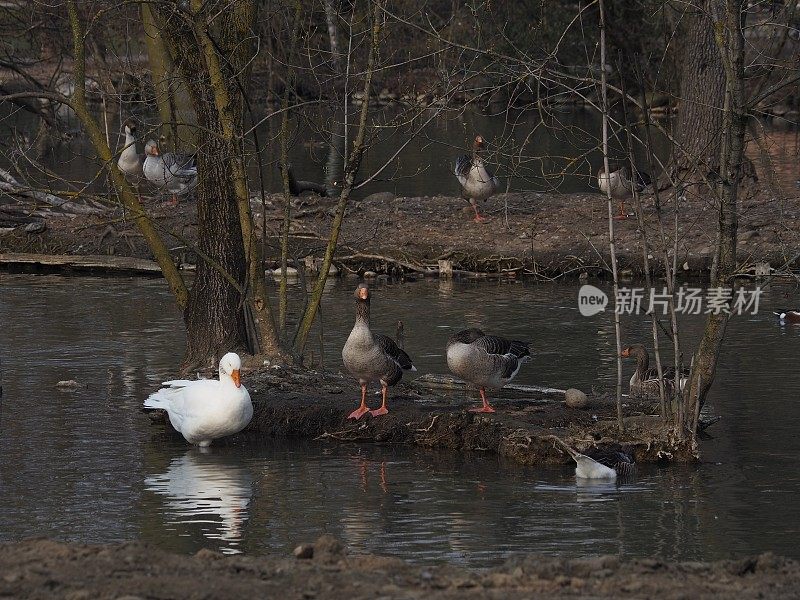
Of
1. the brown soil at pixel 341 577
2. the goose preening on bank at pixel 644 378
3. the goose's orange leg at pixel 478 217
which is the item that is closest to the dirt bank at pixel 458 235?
the goose's orange leg at pixel 478 217

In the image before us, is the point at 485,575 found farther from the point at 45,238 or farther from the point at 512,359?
the point at 45,238

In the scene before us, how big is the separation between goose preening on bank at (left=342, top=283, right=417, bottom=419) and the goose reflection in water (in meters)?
1.45

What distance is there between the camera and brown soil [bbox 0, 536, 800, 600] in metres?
7.19

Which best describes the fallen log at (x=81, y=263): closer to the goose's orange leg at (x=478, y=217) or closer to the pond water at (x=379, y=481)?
the pond water at (x=379, y=481)

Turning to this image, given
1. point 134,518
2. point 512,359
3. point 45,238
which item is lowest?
point 134,518

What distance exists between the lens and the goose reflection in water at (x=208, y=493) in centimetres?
1030

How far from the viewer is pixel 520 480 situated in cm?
1173

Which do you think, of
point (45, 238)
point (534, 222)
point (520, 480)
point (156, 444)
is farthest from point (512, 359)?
point (45, 238)

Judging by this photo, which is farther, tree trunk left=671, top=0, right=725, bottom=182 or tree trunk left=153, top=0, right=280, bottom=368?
tree trunk left=671, top=0, right=725, bottom=182

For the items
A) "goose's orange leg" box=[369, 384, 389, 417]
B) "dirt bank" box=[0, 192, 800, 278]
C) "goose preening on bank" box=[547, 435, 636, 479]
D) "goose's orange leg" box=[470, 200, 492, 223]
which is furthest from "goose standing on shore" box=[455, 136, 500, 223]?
"goose preening on bank" box=[547, 435, 636, 479]

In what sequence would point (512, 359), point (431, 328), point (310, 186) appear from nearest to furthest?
1. point (512, 359)
2. point (431, 328)
3. point (310, 186)

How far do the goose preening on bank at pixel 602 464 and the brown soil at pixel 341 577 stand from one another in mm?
3519

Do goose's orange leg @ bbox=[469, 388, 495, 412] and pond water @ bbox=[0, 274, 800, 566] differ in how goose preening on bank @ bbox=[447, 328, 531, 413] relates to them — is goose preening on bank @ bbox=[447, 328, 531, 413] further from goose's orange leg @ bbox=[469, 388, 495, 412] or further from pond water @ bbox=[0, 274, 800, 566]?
pond water @ bbox=[0, 274, 800, 566]

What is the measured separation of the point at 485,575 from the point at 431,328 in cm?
1115
